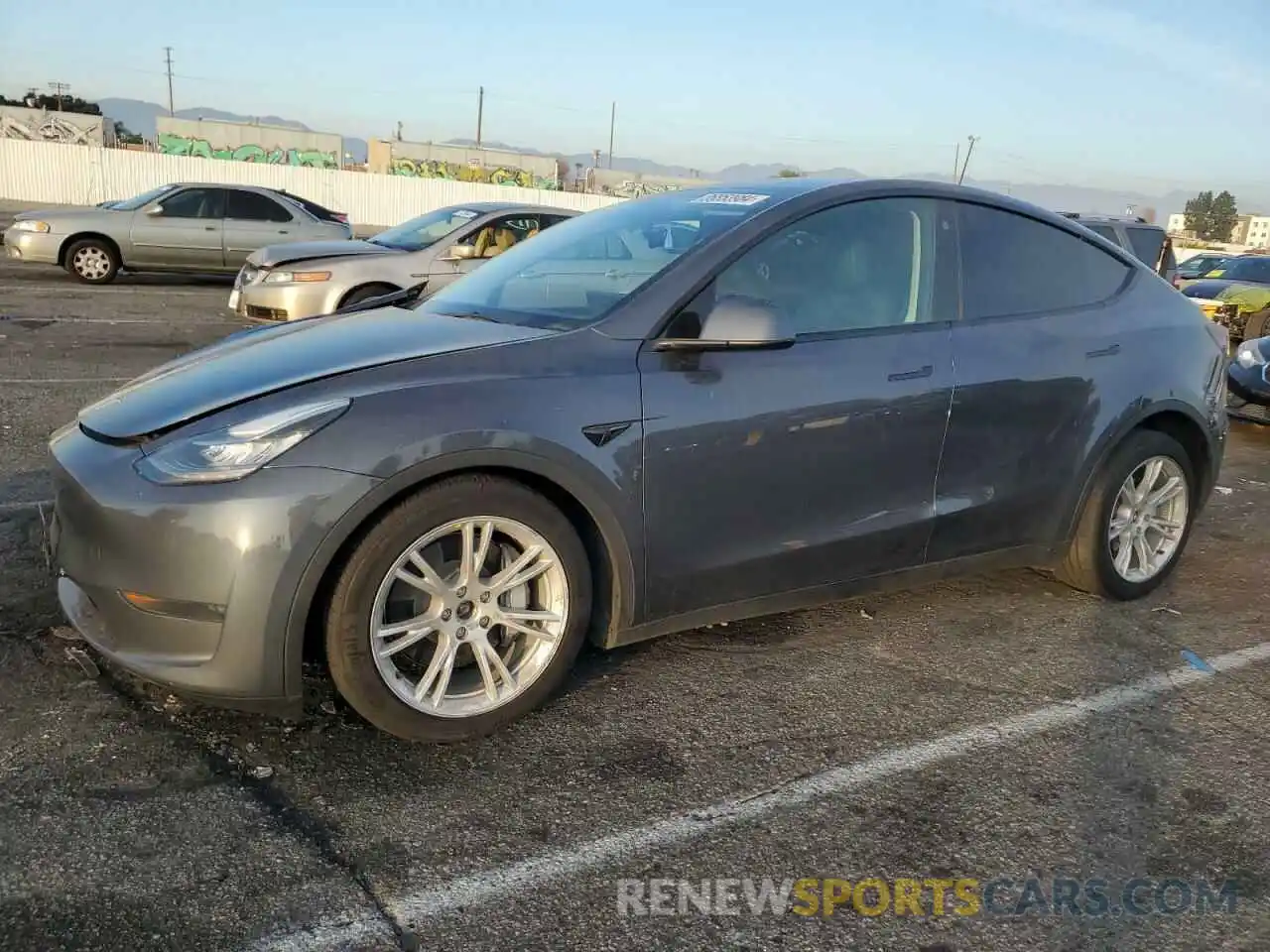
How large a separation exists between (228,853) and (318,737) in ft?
1.82

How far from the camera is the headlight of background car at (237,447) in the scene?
2.63 meters

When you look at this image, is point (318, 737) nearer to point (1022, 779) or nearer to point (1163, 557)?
point (1022, 779)

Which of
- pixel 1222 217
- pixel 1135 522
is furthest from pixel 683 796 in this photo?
pixel 1222 217

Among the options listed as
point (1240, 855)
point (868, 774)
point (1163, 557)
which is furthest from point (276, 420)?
point (1163, 557)

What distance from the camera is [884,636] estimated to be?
390cm

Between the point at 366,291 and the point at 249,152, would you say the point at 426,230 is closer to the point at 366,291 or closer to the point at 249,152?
the point at 366,291

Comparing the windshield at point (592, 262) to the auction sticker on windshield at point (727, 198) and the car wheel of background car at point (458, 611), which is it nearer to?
the auction sticker on windshield at point (727, 198)

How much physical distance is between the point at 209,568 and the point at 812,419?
1.84 m

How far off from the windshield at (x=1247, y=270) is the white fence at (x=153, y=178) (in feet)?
66.7

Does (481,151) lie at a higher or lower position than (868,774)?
higher

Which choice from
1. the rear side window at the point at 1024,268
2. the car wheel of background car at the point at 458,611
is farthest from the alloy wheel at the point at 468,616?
the rear side window at the point at 1024,268

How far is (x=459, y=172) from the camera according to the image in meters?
58.4

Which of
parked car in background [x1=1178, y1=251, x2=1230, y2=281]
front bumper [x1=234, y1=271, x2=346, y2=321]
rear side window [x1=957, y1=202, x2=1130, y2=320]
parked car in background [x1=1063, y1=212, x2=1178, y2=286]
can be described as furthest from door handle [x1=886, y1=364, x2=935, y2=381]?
parked car in background [x1=1178, y1=251, x2=1230, y2=281]

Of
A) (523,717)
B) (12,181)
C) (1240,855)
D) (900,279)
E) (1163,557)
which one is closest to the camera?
(1240,855)
